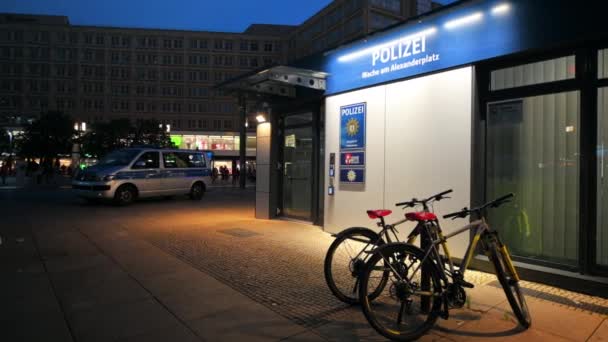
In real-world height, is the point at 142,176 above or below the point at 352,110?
below

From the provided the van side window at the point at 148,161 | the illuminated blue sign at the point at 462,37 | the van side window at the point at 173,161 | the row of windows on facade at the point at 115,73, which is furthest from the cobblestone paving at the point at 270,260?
the row of windows on facade at the point at 115,73

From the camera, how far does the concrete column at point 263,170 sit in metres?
10.8

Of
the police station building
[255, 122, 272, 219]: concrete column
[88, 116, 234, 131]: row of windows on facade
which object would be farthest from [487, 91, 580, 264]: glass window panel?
[88, 116, 234, 131]: row of windows on facade

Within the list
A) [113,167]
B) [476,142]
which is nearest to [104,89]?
[113,167]

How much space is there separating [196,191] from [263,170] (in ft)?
22.8

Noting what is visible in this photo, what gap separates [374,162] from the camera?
754cm

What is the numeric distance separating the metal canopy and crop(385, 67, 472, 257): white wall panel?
6.07ft

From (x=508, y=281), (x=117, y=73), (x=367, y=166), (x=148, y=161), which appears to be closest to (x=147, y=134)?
(x=117, y=73)

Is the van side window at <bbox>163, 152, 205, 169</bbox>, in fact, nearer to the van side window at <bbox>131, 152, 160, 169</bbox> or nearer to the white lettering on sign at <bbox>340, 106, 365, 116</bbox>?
the van side window at <bbox>131, 152, 160, 169</bbox>

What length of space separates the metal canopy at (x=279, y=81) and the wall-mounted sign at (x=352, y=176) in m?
1.88

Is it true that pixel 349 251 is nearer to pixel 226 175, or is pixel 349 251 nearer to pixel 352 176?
pixel 352 176

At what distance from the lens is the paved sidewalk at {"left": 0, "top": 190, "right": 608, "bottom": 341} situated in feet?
12.4

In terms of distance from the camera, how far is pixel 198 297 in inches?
185

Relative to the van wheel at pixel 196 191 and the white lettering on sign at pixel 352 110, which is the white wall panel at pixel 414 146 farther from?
the van wheel at pixel 196 191
